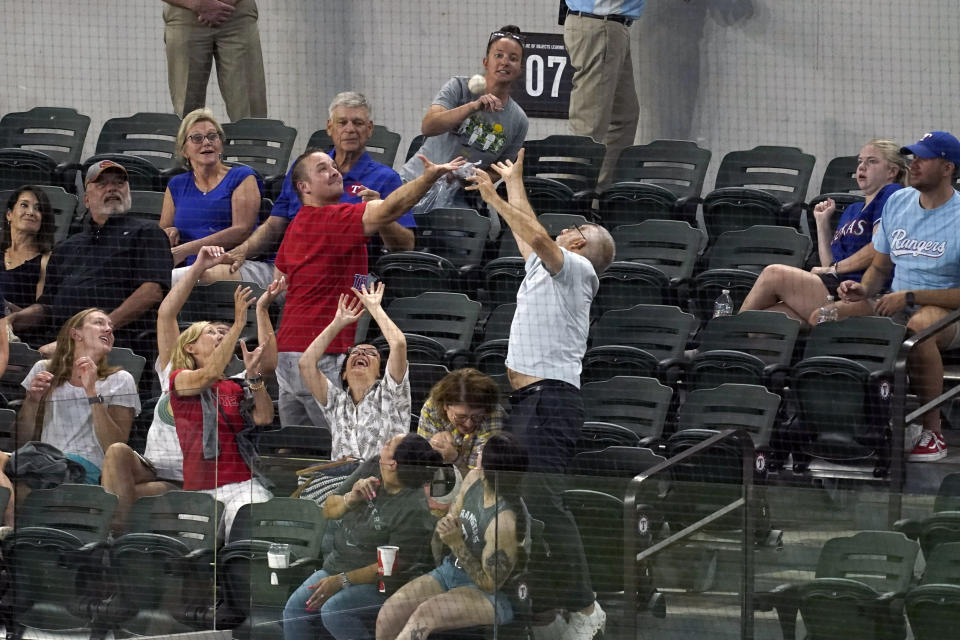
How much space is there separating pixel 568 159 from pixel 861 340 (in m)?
2.33

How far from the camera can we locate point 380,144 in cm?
825

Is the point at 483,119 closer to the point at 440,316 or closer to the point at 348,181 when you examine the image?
the point at 348,181

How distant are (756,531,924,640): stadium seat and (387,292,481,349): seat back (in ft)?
7.35

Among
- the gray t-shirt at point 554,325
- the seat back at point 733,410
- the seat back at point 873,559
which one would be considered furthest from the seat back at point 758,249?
the seat back at point 873,559

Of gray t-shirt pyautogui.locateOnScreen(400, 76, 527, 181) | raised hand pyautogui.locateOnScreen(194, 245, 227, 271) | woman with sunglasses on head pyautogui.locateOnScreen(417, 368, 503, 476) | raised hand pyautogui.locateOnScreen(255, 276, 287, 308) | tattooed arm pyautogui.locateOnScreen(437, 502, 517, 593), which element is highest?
gray t-shirt pyautogui.locateOnScreen(400, 76, 527, 181)

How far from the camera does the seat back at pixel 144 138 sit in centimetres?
854

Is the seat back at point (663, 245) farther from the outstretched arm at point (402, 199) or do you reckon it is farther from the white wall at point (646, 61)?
the white wall at point (646, 61)

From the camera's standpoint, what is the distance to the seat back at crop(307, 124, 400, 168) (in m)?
8.20

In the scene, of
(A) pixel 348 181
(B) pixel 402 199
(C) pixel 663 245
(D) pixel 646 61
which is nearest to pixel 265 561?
(B) pixel 402 199

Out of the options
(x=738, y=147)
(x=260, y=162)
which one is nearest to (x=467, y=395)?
(x=260, y=162)

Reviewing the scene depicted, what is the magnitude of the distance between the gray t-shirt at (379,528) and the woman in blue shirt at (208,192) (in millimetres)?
2514

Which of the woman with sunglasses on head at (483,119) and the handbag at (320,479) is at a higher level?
the woman with sunglasses on head at (483,119)

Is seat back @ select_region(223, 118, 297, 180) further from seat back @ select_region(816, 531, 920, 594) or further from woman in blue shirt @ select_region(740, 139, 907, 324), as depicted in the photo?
seat back @ select_region(816, 531, 920, 594)

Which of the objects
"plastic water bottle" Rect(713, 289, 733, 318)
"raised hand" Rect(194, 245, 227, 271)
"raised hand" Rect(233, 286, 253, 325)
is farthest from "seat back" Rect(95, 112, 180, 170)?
"plastic water bottle" Rect(713, 289, 733, 318)
